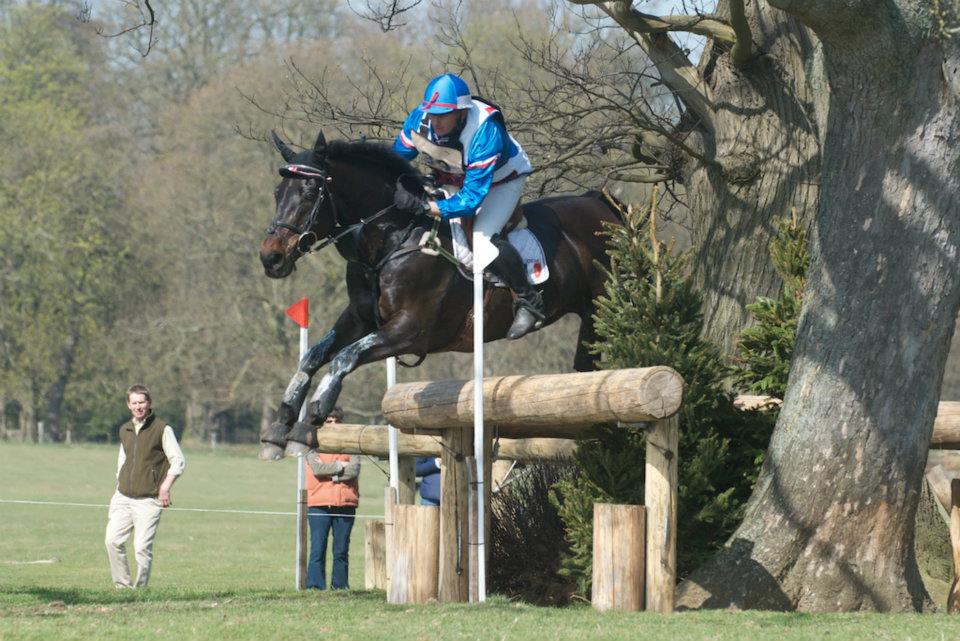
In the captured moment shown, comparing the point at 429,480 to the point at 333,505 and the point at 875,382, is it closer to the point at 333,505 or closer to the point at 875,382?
the point at 333,505

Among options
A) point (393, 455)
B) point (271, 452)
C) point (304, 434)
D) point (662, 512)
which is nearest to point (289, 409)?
point (271, 452)

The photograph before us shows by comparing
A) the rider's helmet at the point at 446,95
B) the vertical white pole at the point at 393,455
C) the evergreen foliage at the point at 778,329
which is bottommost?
the vertical white pole at the point at 393,455

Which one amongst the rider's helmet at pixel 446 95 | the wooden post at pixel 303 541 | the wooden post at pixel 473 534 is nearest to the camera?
the wooden post at pixel 473 534

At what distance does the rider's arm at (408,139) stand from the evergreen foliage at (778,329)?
2.28 m

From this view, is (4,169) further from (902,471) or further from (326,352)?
(902,471)

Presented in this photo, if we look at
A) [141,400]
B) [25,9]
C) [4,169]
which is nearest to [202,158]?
[4,169]

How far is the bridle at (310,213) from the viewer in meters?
8.34

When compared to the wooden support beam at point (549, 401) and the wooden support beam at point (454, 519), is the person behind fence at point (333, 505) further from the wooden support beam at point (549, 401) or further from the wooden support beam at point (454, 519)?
the wooden support beam at point (454, 519)

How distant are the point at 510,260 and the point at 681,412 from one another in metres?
1.53

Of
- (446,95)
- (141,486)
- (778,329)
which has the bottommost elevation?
(141,486)

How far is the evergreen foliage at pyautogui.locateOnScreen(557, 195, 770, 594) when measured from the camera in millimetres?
7805

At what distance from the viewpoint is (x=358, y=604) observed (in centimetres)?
823

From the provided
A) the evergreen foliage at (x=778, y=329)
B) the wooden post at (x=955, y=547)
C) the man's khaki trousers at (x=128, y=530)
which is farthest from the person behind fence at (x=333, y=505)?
the wooden post at (x=955, y=547)

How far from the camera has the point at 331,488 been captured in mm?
12539
